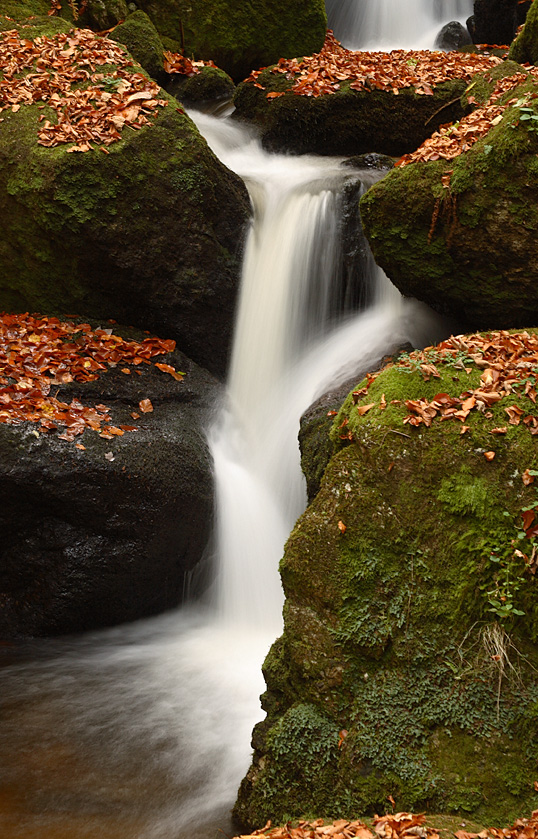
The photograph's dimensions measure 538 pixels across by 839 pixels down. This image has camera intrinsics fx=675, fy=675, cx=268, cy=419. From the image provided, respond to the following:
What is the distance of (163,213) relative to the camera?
22.9 feet

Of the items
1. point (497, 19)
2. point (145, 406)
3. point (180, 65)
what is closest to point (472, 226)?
point (145, 406)

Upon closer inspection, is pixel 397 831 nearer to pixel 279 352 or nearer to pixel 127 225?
pixel 279 352

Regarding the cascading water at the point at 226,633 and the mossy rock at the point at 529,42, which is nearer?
the cascading water at the point at 226,633

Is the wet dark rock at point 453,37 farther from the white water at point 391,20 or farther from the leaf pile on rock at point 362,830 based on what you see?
the leaf pile on rock at point 362,830

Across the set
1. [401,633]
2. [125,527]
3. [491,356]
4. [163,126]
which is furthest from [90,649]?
[163,126]

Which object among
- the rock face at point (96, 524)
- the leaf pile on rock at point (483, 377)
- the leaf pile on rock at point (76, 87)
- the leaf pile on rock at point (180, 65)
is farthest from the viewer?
the leaf pile on rock at point (180, 65)

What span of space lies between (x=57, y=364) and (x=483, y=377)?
4.09 meters

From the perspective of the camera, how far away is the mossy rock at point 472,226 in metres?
5.33

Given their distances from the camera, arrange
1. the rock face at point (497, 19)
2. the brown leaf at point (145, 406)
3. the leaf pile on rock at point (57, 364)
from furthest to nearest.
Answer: the rock face at point (497, 19)
the brown leaf at point (145, 406)
the leaf pile on rock at point (57, 364)

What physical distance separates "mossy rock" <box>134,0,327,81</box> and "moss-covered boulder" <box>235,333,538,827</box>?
10.4m

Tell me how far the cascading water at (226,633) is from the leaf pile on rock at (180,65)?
1940mm

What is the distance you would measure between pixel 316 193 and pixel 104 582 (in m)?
4.90

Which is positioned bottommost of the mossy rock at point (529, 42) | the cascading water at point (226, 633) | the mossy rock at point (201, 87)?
the cascading water at point (226, 633)

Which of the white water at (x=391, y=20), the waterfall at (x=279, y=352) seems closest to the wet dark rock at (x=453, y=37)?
the white water at (x=391, y=20)
